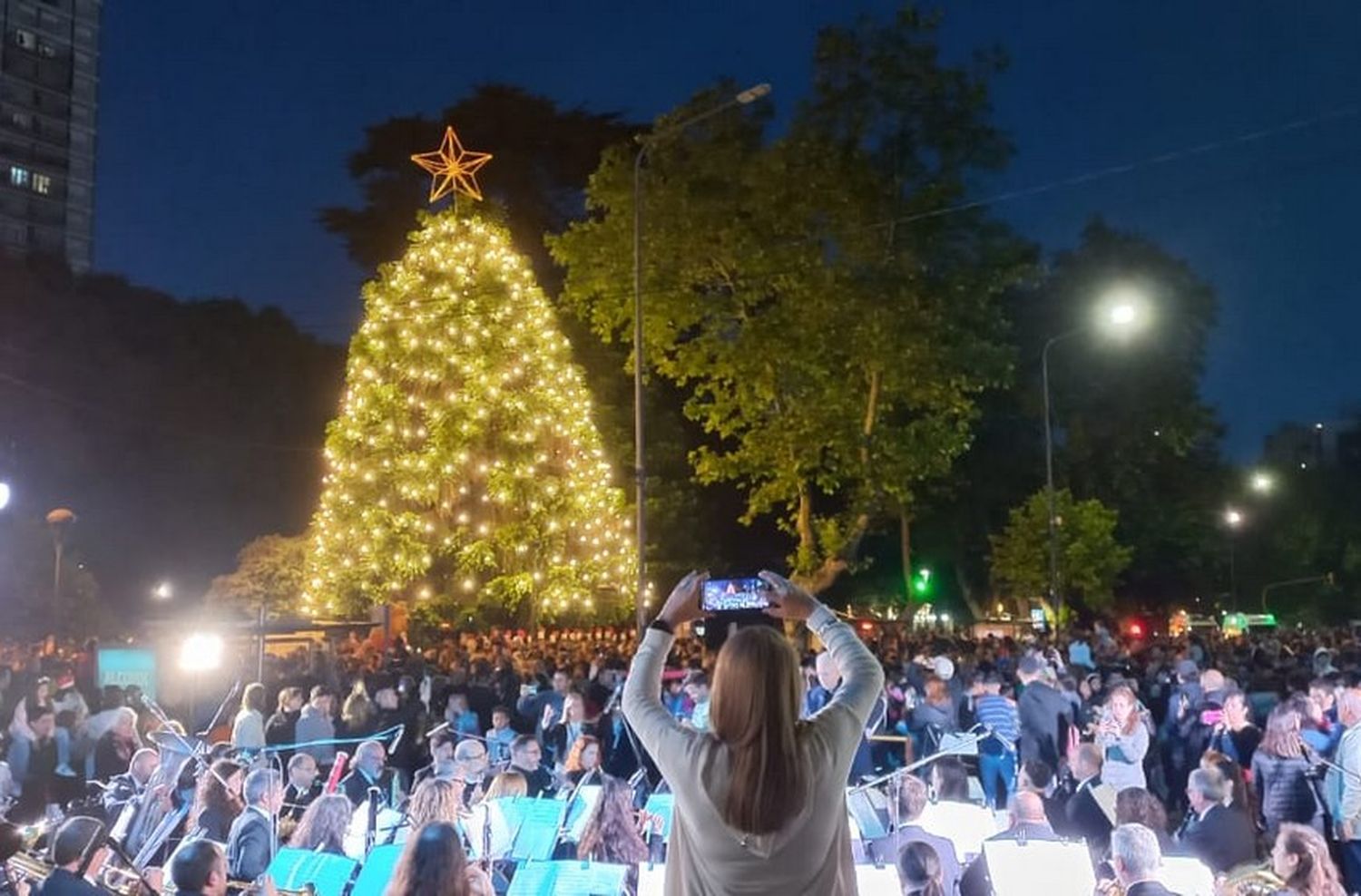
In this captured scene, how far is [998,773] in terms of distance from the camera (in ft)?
43.2

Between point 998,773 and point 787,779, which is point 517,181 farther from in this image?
point 787,779

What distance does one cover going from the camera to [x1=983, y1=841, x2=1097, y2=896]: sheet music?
607cm

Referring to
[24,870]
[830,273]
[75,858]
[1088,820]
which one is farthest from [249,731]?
[830,273]

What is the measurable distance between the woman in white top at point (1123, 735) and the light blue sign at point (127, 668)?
13.1 metres

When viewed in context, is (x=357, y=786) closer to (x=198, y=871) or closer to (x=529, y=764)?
(x=529, y=764)

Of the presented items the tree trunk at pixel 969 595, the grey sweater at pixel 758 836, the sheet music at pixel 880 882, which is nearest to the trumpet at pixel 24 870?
the sheet music at pixel 880 882

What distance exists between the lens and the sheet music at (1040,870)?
6074 millimetres

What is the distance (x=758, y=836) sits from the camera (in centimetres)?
285

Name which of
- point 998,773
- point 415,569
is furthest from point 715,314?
point 998,773

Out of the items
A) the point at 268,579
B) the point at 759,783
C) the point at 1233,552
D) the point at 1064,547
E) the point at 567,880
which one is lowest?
the point at 567,880

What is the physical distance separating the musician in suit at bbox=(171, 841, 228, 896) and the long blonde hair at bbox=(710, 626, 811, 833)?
127 inches

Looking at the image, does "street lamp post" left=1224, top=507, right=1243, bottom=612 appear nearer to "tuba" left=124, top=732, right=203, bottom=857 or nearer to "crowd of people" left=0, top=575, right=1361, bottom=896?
"crowd of people" left=0, top=575, right=1361, bottom=896

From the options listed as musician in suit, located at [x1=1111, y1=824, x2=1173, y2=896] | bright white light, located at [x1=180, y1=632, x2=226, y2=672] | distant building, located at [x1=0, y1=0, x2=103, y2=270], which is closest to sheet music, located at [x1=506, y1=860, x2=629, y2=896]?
musician in suit, located at [x1=1111, y1=824, x2=1173, y2=896]

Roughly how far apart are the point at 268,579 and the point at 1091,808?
90.8 ft
